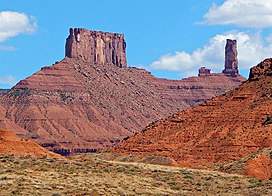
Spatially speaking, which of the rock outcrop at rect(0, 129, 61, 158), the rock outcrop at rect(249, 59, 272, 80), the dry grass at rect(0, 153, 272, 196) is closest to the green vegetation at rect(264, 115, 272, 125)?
the rock outcrop at rect(249, 59, 272, 80)

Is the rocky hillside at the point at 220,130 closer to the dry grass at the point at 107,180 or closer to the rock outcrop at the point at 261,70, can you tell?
the rock outcrop at the point at 261,70

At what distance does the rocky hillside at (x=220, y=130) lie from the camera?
10462 cm

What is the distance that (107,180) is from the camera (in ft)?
191

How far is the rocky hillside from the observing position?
104625 mm

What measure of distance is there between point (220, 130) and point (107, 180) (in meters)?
55.5

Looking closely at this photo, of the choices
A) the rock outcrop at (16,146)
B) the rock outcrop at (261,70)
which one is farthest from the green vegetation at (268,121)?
the rock outcrop at (16,146)

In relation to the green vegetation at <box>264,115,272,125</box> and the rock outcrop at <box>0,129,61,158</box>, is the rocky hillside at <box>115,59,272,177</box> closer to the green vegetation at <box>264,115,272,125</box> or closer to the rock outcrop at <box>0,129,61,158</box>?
the green vegetation at <box>264,115,272,125</box>

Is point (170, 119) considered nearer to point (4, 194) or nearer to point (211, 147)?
point (211, 147)

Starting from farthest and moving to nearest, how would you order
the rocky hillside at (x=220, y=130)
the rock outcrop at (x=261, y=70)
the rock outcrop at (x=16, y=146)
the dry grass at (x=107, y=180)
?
the rock outcrop at (x=261, y=70), the rocky hillside at (x=220, y=130), the rock outcrop at (x=16, y=146), the dry grass at (x=107, y=180)

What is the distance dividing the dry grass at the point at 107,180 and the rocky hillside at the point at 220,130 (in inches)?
1102

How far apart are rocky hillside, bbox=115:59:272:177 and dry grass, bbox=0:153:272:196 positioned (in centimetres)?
2800

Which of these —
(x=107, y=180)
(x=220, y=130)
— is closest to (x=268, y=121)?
(x=220, y=130)

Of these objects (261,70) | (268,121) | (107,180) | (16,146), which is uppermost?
(261,70)

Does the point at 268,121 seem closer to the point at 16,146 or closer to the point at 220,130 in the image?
the point at 220,130
